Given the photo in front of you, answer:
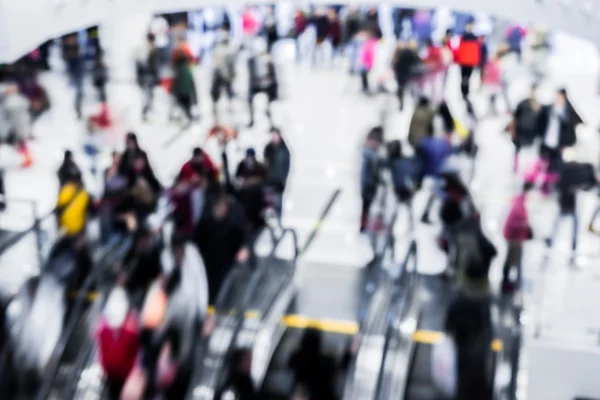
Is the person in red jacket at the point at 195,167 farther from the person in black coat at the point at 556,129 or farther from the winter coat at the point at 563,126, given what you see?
the winter coat at the point at 563,126

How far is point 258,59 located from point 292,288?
5.51m

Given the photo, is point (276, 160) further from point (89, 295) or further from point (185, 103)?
point (185, 103)

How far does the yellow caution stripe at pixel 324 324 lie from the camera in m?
8.30

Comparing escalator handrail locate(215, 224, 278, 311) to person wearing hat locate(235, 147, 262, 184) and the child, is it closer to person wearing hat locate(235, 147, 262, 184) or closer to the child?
person wearing hat locate(235, 147, 262, 184)

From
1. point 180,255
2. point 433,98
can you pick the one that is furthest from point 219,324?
point 433,98

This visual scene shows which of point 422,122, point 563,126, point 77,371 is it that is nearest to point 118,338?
point 77,371

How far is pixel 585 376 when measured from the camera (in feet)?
26.6

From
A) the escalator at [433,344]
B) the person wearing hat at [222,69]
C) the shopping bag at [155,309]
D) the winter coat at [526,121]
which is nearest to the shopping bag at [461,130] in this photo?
the winter coat at [526,121]

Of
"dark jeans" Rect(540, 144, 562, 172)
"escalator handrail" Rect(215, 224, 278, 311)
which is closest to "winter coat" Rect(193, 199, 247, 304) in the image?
"escalator handrail" Rect(215, 224, 278, 311)

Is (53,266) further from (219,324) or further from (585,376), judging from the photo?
(585,376)

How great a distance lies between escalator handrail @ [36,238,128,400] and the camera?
288 inches

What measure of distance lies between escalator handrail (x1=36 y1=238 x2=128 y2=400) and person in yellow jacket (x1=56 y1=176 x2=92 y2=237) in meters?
0.38

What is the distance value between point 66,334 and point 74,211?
1.37 m

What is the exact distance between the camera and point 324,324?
27.4 ft
